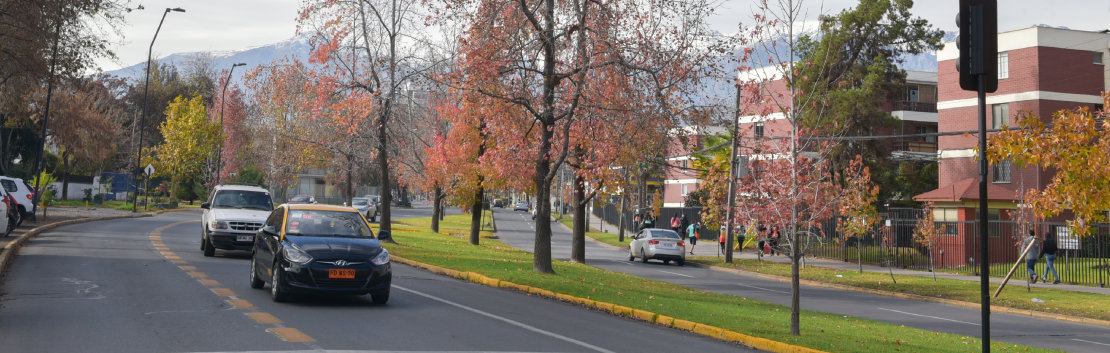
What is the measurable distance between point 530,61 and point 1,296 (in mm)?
11407

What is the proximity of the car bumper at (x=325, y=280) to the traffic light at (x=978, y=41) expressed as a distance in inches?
317

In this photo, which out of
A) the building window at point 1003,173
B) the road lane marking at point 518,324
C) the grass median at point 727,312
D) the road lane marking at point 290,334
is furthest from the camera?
the building window at point 1003,173

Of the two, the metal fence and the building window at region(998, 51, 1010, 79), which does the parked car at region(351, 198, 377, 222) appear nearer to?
the metal fence

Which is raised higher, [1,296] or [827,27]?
[827,27]

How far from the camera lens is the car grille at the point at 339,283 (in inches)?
452

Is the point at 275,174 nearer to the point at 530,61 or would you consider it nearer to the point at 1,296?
the point at 530,61

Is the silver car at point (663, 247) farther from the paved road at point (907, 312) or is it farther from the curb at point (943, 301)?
the paved road at point (907, 312)

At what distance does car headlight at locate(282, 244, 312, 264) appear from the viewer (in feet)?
37.7

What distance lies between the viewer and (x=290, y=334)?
Result: 911 cm

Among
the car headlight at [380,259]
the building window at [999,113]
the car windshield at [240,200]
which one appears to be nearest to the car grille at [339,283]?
the car headlight at [380,259]

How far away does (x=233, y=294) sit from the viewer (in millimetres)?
12477

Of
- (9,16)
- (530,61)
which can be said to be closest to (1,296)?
(9,16)

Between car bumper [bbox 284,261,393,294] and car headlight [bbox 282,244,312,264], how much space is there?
0.08m

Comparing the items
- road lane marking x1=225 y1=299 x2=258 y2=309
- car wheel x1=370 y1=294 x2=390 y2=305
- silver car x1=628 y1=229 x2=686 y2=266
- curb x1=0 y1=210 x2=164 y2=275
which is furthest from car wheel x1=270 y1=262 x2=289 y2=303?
silver car x1=628 y1=229 x2=686 y2=266
